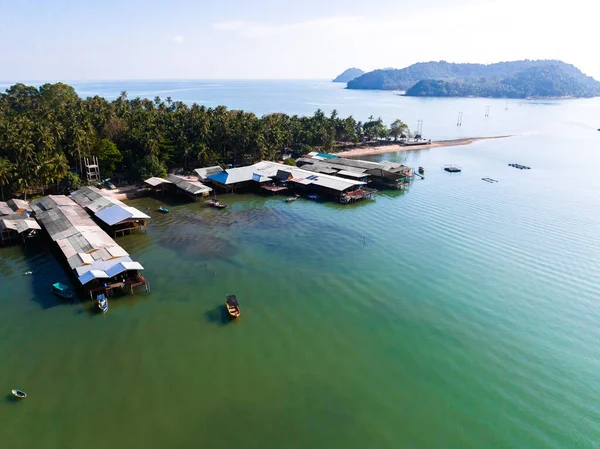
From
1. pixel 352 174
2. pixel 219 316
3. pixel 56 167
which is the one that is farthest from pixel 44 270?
pixel 352 174

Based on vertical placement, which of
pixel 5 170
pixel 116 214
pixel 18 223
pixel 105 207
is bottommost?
pixel 18 223

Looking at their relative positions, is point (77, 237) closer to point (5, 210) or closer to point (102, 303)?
point (102, 303)

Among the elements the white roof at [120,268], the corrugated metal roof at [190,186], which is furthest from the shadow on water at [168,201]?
the white roof at [120,268]

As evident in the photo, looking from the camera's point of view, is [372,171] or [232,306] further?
[372,171]

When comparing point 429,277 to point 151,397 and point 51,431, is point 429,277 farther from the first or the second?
point 51,431

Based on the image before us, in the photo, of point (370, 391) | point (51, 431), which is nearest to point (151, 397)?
point (51, 431)

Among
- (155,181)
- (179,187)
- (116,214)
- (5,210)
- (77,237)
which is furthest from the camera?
(155,181)
